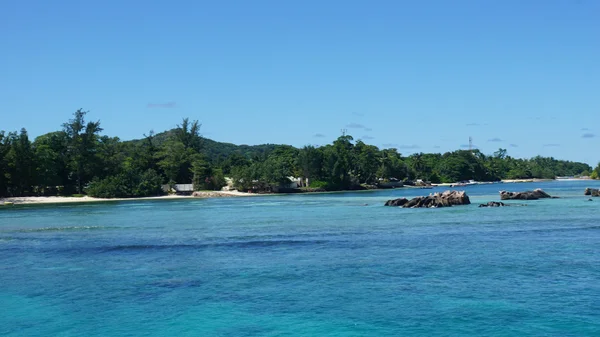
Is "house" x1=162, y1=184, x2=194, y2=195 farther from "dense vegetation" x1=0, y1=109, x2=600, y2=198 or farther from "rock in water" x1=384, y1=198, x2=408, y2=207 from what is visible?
"rock in water" x1=384, y1=198, x2=408, y2=207

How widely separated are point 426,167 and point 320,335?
179270 mm

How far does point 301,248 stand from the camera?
103ft

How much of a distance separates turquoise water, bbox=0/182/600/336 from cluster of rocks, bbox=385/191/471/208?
23385 millimetres

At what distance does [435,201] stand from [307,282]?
44615 millimetres

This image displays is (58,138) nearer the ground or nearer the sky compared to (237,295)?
nearer the sky

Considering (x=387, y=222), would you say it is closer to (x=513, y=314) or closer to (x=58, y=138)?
(x=513, y=314)

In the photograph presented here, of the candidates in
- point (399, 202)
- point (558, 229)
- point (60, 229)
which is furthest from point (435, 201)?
point (60, 229)

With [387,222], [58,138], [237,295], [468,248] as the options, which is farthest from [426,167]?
[237,295]

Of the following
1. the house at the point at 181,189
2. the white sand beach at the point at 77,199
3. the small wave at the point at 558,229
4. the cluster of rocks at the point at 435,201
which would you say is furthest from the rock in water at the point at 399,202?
the house at the point at 181,189

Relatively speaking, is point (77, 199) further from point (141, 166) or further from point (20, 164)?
point (141, 166)

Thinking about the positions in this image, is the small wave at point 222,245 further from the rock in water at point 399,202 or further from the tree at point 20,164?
the tree at point 20,164

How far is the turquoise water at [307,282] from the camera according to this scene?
16797mm

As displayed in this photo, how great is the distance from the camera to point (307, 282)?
22.1m

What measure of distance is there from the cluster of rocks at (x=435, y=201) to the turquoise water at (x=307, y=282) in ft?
76.7
